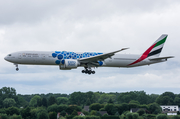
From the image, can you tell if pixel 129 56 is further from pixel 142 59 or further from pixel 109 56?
pixel 109 56

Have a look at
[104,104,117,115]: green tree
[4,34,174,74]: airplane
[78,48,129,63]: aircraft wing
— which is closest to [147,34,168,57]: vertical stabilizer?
[4,34,174,74]: airplane

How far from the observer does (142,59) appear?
65.9m

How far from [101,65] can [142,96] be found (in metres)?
122

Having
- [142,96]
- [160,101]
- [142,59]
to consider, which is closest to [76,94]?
[142,96]

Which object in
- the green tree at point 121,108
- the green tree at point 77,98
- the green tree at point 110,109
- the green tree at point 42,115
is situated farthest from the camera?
the green tree at point 77,98

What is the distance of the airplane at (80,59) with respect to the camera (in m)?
56.9

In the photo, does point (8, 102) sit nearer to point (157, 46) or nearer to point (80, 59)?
point (80, 59)

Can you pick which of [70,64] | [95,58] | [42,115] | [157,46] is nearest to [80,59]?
[70,64]

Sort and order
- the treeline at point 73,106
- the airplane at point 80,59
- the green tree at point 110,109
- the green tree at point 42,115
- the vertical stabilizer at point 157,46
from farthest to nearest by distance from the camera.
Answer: the green tree at point 110,109 → the treeline at point 73,106 → the green tree at point 42,115 → the vertical stabilizer at point 157,46 → the airplane at point 80,59

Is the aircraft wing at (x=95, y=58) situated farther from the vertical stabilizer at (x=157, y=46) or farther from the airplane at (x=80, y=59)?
the vertical stabilizer at (x=157, y=46)

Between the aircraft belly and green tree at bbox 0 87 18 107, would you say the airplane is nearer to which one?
the aircraft belly

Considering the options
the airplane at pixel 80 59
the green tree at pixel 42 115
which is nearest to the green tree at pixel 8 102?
the green tree at pixel 42 115

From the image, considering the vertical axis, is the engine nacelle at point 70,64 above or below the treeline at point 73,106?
above

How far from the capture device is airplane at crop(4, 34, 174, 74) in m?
56.9
